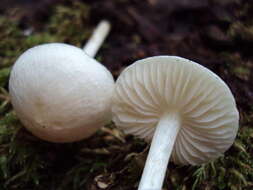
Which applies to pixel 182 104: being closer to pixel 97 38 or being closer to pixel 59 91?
pixel 59 91

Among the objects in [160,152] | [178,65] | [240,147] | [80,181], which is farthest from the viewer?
[80,181]

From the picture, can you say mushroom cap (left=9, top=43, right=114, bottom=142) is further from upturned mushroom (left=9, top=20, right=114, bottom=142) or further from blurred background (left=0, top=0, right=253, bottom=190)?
blurred background (left=0, top=0, right=253, bottom=190)

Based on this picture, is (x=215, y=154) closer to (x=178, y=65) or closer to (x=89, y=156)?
(x=178, y=65)

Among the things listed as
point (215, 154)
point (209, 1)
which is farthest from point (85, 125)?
point (209, 1)

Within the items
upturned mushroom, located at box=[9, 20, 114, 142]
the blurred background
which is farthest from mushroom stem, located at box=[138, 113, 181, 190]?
upturned mushroom, located at box=[9, 20, 114, 142]

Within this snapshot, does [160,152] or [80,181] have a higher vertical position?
[160,152]

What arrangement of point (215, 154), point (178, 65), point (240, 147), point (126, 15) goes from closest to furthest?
point (178, 65) → point (215, 154) → point (240, 147) → point (126, 15)

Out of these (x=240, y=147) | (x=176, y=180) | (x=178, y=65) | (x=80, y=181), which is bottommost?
(x=80, y=181)
